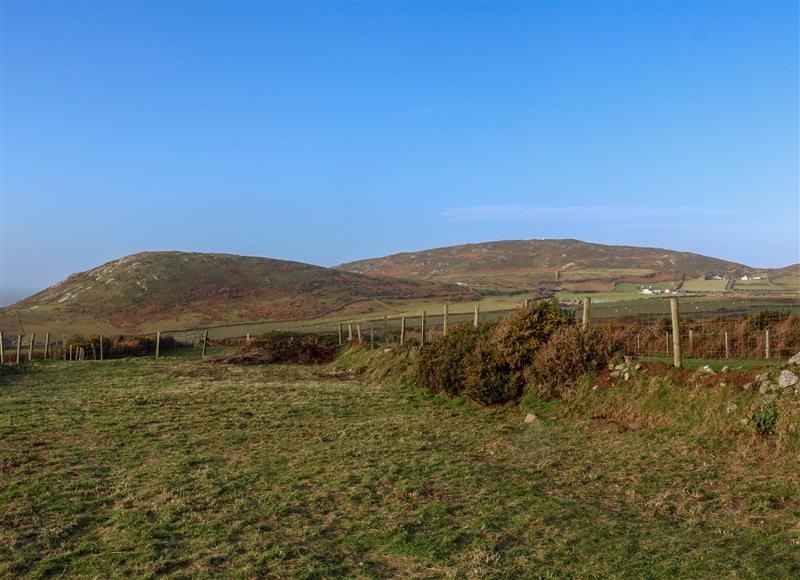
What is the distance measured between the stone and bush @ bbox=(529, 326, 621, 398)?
453cm

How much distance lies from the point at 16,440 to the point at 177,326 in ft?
193

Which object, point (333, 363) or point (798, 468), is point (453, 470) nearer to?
point (798, 468)

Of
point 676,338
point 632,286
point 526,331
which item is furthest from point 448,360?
point 632,286

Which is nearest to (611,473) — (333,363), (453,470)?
(453,470)

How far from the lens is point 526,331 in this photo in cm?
1608

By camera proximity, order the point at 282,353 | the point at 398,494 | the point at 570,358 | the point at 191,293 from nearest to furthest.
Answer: the point at 398,494
the point at 570,358
the point at 282,353
the point at 191,293

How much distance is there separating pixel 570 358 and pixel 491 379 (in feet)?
6.55

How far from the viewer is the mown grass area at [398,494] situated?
589 cm

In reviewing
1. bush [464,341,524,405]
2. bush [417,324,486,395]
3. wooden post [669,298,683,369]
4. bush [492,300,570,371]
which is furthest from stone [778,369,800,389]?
bush [417,324,486,395]

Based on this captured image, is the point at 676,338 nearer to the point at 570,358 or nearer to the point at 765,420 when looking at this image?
the point at 570,358

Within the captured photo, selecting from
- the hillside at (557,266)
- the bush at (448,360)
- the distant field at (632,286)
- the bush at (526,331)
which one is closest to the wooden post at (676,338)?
the bush at (526,331)

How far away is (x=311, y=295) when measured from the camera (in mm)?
89062

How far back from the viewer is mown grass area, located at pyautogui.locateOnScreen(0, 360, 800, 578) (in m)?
5.89

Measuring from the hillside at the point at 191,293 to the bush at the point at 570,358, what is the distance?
59.3 meters
